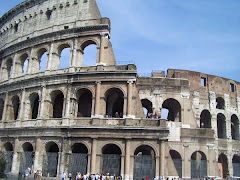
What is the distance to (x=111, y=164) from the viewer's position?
1895cm

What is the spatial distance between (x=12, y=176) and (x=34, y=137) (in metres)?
3.22

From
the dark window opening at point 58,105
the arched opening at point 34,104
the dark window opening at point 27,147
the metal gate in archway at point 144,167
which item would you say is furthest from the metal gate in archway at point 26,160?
the metal gate in archway at point 144,167

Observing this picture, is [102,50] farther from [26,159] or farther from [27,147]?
[26,159]

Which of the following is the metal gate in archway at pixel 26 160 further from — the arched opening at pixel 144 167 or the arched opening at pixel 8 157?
the arched opening at pixel 144 167

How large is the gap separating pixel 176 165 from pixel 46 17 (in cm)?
1711

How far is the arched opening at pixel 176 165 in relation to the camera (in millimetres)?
19061

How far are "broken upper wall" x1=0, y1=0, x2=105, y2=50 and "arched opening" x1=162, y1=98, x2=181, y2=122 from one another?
335 inches

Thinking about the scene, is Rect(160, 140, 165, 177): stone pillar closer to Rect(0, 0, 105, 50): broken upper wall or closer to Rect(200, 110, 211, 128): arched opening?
Rect(200, 110, 211, 128): arched opening

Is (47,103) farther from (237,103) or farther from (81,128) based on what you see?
(237,103)

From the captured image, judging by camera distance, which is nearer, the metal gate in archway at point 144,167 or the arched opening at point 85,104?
the metal gate in archway at point 144,167

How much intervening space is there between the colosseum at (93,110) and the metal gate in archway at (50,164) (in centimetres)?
7

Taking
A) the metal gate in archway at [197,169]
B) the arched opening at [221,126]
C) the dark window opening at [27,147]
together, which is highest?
the arched opening at [221,126]

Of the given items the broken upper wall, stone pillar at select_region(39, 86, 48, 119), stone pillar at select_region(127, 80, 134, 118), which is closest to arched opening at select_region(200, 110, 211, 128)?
stone pillar at select_region(127, 80, 134, 118)

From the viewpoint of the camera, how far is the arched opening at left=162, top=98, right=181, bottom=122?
896 inches
